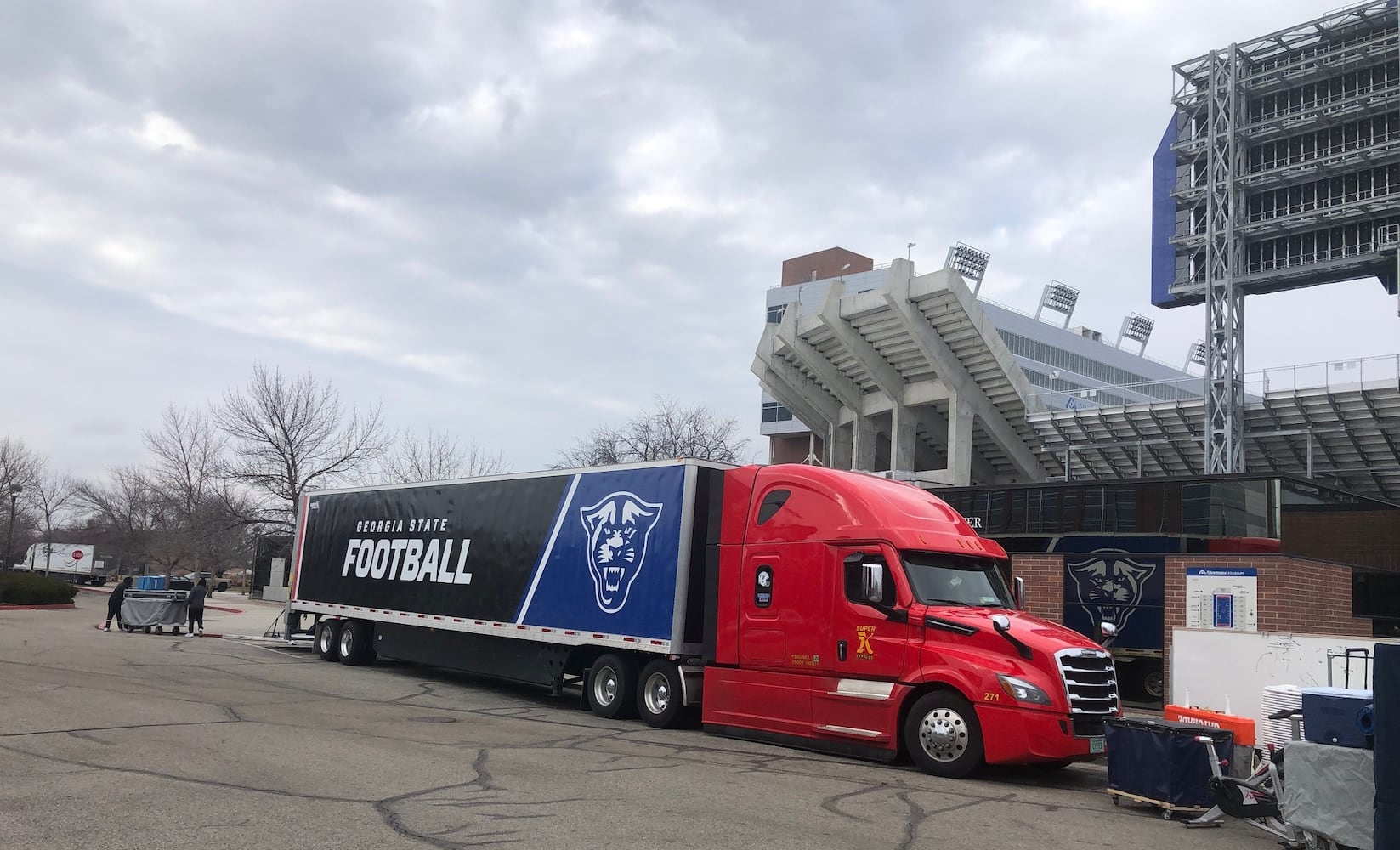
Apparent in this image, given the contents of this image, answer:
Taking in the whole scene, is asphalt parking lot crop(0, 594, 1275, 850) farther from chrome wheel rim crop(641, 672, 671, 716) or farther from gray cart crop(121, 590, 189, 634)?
gray cart crop(121, 590, 189, 634)

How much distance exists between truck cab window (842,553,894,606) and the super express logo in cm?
742

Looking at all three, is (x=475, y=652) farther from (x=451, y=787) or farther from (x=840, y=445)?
(x=840, y=445)

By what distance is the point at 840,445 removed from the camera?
183ft

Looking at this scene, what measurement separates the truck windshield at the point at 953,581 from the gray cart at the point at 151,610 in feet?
69.3

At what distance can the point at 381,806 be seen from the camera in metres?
7.20

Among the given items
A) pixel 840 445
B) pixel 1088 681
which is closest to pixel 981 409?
pixel 840 445

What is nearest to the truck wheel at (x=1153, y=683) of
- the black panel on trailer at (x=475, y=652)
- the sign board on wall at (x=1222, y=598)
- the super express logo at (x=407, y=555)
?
the sign board on wall at (x=1222, y=598)

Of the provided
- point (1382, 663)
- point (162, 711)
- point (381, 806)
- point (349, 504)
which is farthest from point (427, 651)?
point (1382, 663)

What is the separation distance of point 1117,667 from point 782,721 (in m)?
8.61

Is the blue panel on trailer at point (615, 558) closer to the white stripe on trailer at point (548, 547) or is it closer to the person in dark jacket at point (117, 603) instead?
the white stripe on trailer at point (548, 547)

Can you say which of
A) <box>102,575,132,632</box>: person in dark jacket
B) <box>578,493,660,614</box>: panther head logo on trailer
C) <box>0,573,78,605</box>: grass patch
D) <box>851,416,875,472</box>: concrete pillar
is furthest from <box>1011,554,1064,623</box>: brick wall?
<box>0,573,78,605</box>: grass patch

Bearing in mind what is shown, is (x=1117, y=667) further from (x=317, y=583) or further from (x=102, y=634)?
(x=102, y=634)

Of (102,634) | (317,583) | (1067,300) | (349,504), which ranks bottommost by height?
(102,634)

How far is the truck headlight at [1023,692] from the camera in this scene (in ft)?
30.9
